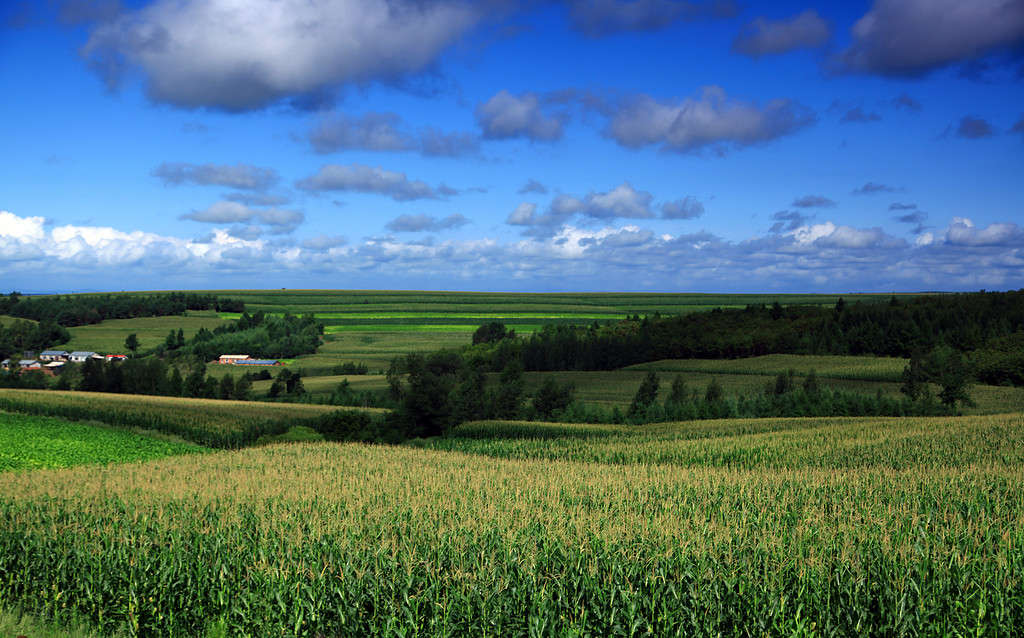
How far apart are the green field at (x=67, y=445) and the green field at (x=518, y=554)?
18.2 metres

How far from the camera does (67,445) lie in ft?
131

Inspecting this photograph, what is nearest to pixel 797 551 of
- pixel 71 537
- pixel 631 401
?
pixel 71 537

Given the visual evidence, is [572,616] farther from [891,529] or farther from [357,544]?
[891,529]

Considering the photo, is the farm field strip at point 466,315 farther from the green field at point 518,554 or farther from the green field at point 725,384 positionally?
the green field at point 518,554

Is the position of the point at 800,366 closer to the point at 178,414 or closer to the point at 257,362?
the point at 178,414

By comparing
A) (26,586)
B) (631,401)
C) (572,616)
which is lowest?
(631,401)

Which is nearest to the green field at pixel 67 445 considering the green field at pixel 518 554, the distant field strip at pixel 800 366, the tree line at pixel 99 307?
the green field at pixel 518 554

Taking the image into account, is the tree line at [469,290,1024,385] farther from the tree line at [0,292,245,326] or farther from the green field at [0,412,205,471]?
the tree line at [0,292,245,326]

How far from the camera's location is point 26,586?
39.8 ft

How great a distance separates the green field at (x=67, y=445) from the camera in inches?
1406

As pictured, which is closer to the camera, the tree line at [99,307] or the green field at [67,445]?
the green field at [67,445]

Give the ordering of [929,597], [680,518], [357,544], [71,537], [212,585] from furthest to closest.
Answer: [680,518]
[71,537]
[357,544]
[212,585]
[929,597]

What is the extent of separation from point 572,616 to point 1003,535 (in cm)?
792

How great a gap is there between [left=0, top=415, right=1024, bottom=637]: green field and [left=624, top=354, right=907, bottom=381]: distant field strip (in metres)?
65.7
